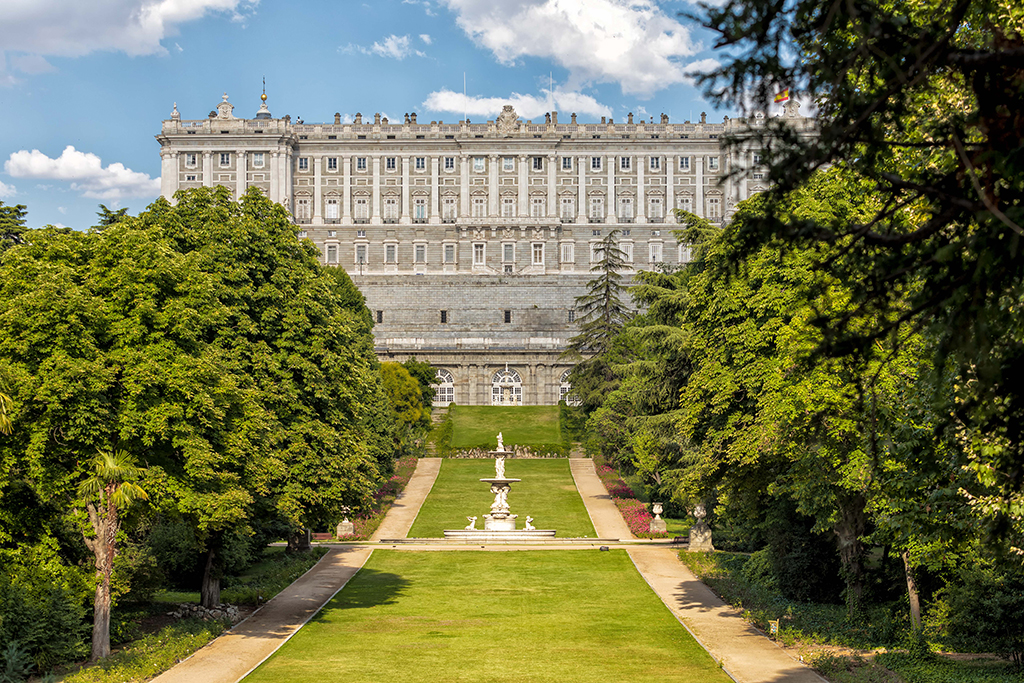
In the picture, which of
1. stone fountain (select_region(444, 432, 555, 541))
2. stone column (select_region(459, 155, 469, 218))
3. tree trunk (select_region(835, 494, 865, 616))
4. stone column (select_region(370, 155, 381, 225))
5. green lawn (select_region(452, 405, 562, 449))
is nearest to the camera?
tree trunk (select_region(835, 494, 865, 616))

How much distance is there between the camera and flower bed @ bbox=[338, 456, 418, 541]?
148 feet

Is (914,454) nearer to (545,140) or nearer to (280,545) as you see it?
(280,545)

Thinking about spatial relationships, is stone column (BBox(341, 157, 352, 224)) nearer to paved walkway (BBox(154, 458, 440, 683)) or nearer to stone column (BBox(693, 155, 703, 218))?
stone column (BBox(693, 155, 703, 218))

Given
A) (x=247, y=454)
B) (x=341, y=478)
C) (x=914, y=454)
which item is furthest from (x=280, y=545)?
(x=914, y=454)

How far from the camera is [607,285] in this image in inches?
2709

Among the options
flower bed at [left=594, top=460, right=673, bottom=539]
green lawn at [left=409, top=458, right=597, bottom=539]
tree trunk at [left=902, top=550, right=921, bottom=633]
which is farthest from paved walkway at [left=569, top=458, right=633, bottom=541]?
tree trunk at [left=902, top=550, right=921, bottom=633]

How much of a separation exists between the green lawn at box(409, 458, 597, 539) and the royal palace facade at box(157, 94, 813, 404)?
53628mm

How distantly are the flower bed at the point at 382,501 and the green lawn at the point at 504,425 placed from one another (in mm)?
6038

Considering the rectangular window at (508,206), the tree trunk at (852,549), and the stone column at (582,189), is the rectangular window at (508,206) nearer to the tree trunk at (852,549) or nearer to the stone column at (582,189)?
the stone column at (582,189)

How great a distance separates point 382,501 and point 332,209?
74066mm

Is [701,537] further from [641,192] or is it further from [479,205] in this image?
[479,205]

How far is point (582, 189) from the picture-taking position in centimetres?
12212

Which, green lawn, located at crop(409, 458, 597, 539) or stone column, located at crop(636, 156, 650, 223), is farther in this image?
stone column, located at crop(636, 156, 650, 223)

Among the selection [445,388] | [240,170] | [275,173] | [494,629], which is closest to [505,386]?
[445,388]
